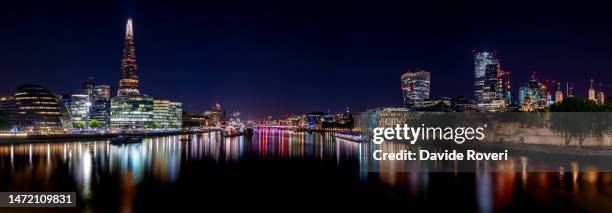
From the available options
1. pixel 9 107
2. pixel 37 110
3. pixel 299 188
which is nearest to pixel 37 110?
pixel 37 110

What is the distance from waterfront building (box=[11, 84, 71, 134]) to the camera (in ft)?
378

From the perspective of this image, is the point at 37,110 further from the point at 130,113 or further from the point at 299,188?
the point at 299,188

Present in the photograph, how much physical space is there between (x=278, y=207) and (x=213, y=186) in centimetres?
814

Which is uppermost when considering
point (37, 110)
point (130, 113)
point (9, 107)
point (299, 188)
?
point (9, 107)

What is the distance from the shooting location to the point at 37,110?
4621 inches

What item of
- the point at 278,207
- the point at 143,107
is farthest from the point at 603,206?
the point at 143,107

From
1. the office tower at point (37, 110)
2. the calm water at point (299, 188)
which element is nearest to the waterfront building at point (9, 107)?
the office tower at point (37, 110)

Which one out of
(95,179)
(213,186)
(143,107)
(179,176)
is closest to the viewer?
(213,186)

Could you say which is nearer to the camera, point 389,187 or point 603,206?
point 603,206

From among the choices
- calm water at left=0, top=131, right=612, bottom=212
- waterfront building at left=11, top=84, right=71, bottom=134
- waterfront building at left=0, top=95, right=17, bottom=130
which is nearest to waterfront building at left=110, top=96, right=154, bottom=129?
waterfront building at left=0, top=95, right=17, bottom=130

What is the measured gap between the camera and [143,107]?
7131 inches

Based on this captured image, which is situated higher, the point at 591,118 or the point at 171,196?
the point at 591,118

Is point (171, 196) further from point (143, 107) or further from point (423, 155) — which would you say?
point (143, 107)

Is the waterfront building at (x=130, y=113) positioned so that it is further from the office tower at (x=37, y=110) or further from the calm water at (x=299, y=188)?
the calm water at (x=299, y=188)
